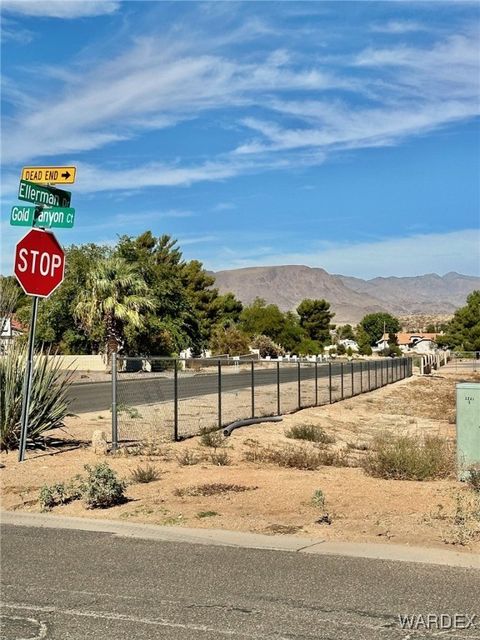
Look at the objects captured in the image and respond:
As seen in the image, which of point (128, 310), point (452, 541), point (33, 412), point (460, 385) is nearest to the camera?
point (452, 541)

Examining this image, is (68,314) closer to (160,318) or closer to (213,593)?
(160,318)

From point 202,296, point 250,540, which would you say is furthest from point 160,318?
point 250,540

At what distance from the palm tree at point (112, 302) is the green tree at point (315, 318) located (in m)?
80.2

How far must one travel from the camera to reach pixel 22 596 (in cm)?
600

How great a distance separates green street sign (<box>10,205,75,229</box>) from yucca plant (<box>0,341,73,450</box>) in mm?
2958

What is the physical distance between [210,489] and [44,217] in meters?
5.22

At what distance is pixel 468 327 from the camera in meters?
114

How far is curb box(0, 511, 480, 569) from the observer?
7031 mm

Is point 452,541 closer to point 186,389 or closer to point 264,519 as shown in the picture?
point 264,519

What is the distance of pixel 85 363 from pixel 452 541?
45129 millimetres

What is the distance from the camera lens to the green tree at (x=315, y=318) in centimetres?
13088

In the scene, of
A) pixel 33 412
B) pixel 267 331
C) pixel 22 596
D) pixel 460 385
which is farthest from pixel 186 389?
pixel 267 331

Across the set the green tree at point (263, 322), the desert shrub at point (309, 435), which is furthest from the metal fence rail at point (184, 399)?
the green tree at point (263, 322)

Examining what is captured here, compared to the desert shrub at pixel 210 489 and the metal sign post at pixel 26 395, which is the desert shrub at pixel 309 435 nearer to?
the metal sign post at pixel 26 395
